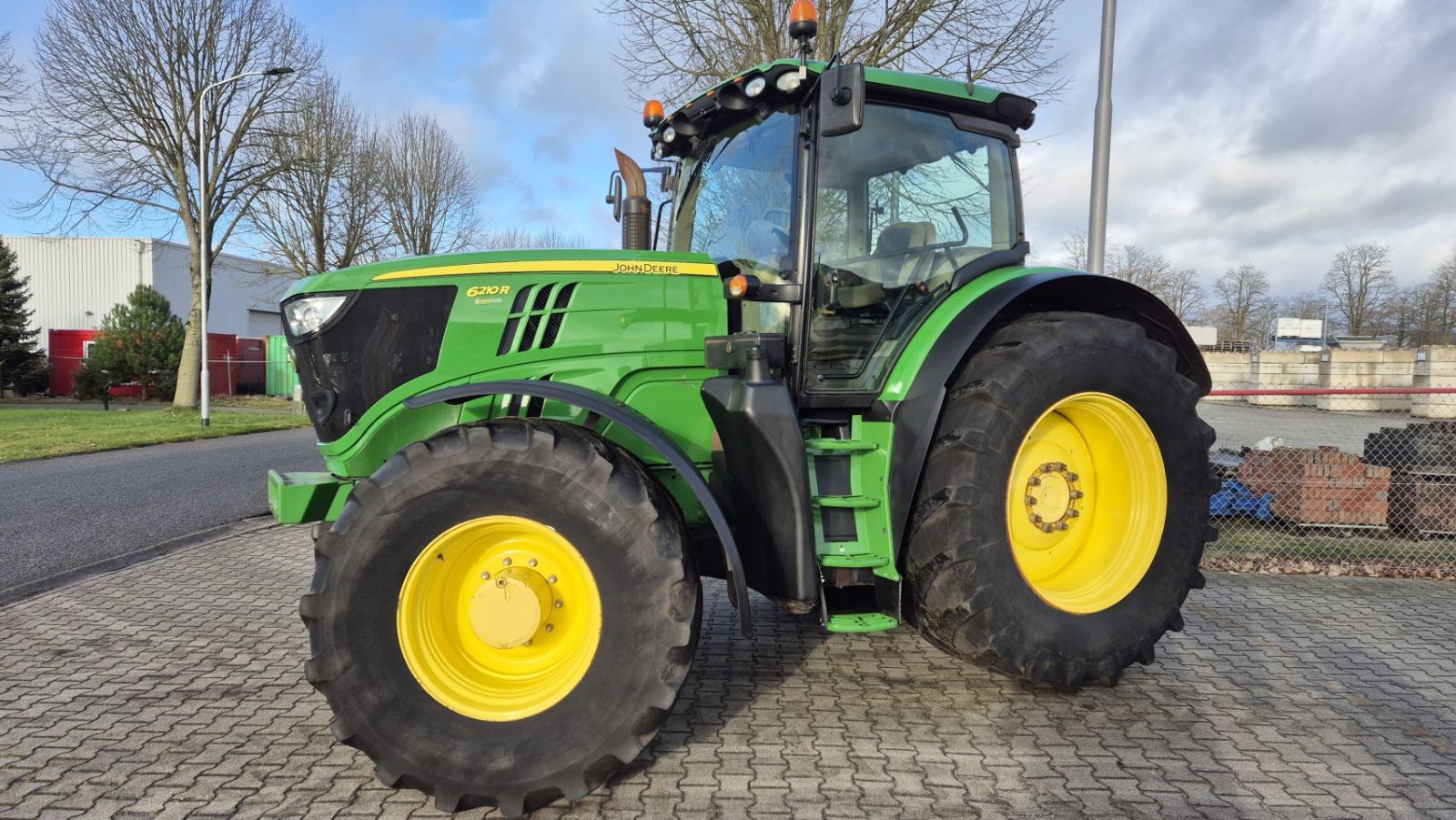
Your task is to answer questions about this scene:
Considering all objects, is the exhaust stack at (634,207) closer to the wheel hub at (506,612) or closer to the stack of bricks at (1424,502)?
the wheel hub at (506,612)

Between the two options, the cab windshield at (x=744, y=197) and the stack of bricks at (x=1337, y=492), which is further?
the stack of bricks at (x=1337, y=492)

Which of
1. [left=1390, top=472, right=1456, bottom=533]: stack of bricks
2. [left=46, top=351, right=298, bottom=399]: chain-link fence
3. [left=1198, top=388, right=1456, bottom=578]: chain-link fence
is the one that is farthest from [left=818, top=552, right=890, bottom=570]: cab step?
[left=46, top=351, right=298, bottom=399]: chain-link fence

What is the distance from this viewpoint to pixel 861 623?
9.21 ft

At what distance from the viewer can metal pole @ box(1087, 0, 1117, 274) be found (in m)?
6.45

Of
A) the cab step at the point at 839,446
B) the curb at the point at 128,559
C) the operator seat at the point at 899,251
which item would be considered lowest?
the curb at the point at 128,559

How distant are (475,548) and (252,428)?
14.3m

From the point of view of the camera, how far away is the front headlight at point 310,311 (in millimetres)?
2879

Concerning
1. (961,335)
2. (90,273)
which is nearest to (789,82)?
(961,335)

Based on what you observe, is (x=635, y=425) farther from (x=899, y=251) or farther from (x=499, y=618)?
(x=899, y=251)

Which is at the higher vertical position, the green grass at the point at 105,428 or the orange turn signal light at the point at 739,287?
the orange turn signal light at the point at 739,287

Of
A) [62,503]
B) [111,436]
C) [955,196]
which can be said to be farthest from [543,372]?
[111,436]

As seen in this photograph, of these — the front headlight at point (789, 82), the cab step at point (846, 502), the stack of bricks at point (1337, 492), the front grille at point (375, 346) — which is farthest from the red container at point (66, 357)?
the stack of bricks at point (1337, 492)

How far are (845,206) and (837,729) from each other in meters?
1.90

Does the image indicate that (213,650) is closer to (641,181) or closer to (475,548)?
(475,548)
